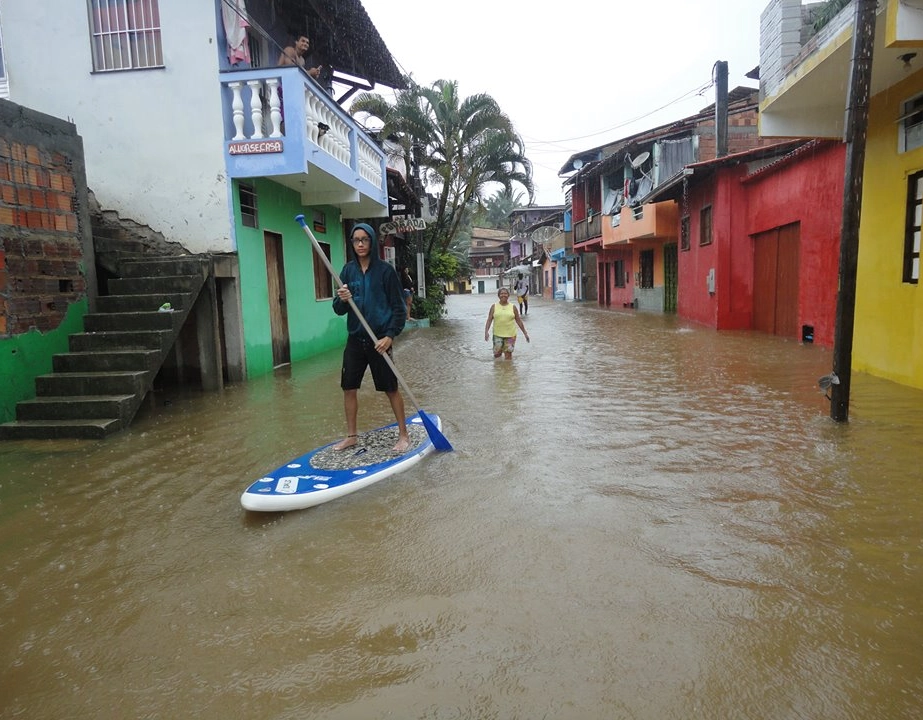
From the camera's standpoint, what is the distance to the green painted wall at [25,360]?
6.07 meters

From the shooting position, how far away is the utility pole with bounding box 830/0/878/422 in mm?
5012

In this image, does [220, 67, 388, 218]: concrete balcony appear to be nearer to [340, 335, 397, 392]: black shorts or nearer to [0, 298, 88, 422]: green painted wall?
[0, 298, 88, 422]: green painted wall

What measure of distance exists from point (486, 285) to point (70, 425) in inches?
2556

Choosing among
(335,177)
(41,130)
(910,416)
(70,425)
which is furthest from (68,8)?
(910,416)

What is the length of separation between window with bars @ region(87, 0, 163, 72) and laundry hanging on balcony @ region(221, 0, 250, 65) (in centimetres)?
94

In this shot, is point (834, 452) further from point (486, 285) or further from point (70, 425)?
point (486, 285)

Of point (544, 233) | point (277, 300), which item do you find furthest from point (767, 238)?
point (544, 233)

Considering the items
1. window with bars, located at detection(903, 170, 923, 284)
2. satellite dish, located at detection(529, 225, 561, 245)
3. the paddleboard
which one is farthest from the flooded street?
satellite dish, located at detection(529, 225, 561, 245)

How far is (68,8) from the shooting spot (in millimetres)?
8711

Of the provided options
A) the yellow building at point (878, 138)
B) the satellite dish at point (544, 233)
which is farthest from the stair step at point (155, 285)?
the satellite dish at point (544, 233)

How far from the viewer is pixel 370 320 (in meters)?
5.02

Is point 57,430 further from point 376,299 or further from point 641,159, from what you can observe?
point 641,159

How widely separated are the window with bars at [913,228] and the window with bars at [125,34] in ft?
31.6

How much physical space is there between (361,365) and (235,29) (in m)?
6.44
